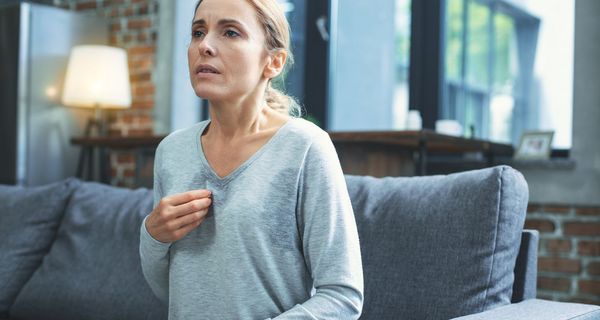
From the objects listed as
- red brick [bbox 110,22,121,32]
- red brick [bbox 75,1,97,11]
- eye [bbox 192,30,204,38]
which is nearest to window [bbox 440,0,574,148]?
red brick [bbox 110,22,121,32]

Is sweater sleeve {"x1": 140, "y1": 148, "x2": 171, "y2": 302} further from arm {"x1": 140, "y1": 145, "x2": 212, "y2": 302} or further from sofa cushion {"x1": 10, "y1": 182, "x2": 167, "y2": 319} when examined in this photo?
sofa cushion {"x1": 10, "y1": 182, "x2": 167, "y2": 319}

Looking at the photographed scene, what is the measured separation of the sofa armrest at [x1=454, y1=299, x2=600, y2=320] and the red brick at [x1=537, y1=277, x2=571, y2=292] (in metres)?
1.87

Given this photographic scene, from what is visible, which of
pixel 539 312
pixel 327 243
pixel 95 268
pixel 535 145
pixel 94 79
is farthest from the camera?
pixel 94 79

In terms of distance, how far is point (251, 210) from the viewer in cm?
128

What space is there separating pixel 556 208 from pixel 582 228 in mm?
150

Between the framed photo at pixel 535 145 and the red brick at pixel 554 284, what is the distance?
534 mm

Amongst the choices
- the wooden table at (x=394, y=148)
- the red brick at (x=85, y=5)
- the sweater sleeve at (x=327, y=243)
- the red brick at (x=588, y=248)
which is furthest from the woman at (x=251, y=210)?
the red brick at (x=85, y=5)

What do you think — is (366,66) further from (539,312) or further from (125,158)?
(539,312)

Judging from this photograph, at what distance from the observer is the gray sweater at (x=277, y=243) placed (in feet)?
4.04

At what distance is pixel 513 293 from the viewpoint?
5.24 feet

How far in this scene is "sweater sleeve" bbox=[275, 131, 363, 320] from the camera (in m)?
1.21

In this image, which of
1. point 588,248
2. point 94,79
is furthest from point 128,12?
point 588,248

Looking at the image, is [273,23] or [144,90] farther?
[144,90]

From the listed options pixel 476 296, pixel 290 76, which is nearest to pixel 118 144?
pixel 290 76
